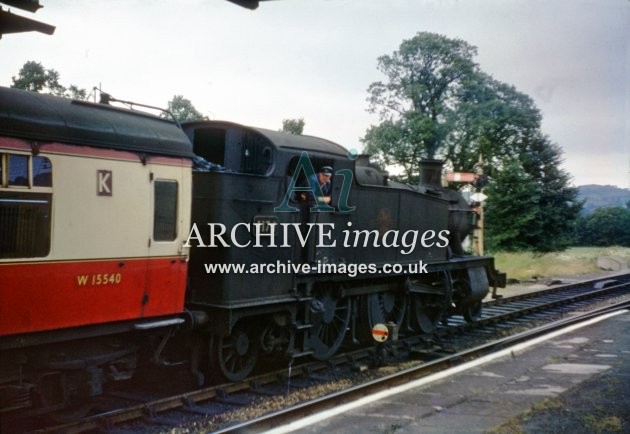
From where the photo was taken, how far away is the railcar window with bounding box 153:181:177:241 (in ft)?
21.4

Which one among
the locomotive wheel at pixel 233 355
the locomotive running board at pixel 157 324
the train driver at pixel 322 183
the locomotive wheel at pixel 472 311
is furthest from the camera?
the locomotive wheel at pixel 472 311

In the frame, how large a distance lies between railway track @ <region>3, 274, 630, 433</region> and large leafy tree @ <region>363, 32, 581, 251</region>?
19.2 m

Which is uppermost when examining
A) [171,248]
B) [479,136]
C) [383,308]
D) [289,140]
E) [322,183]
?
[479,136]

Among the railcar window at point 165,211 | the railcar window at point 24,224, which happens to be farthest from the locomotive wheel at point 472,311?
the railcar window at point 24,224

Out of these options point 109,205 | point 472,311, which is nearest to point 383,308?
point 472,311

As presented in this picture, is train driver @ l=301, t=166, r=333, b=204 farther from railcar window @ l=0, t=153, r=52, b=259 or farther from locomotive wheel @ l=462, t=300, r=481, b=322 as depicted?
locomotive wheel @ l=462, t=300, r=481, b=322

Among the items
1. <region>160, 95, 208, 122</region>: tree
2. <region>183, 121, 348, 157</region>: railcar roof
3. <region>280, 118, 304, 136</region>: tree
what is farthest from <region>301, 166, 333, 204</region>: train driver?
<region>160, 95, 208, 122</region>: tree

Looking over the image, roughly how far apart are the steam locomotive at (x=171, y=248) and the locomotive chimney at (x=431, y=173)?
237cm

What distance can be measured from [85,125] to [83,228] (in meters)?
0.96

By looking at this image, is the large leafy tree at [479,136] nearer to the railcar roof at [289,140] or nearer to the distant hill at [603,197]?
the distant hill at [603,197]

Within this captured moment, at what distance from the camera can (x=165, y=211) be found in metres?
6.62

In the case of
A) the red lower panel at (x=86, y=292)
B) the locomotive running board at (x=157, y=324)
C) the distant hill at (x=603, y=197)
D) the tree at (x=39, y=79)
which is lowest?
the locomotive running board at (x=157, y=324)

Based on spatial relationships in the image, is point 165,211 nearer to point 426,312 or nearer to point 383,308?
point 383,308

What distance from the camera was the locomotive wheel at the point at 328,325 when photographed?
889 cm
